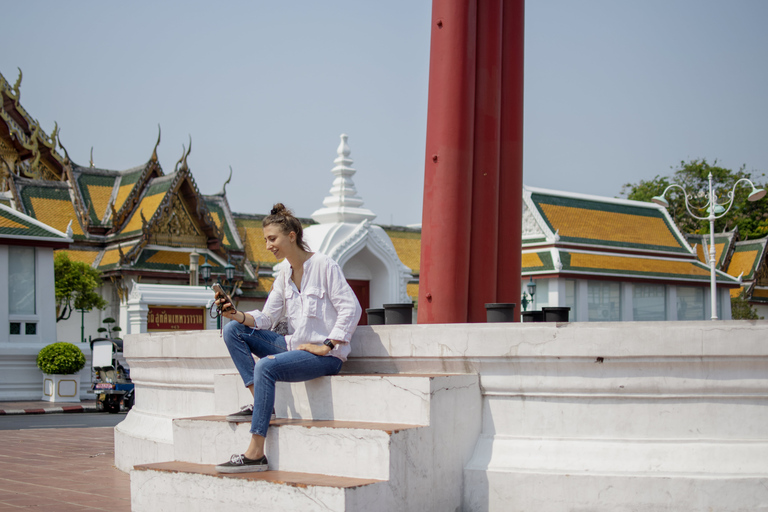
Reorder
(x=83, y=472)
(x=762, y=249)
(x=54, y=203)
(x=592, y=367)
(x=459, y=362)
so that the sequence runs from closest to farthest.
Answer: (x=592, y=367)
(x=459, y=362)
(x=83, y=472)
(x=54, y=203)
(x=762, y=249)

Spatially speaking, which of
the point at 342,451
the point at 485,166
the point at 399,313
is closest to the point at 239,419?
the point at 342,451

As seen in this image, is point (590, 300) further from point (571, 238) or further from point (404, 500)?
point (404, 500)

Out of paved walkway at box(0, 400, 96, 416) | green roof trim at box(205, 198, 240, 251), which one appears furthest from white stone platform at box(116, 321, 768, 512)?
green roof trim at box(205, 198, 240, 251)

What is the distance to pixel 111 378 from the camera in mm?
21297

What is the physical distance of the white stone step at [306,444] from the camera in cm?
451

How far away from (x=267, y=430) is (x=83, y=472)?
10.0ft

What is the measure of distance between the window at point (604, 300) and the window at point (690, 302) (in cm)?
383

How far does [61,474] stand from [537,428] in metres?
4.06

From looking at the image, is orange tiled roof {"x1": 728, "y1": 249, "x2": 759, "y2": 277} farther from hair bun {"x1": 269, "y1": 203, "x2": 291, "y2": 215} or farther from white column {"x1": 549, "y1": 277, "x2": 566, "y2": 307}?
hair bun {"x1": 269, "y1": 203, "x2": 291, "y2": 215}

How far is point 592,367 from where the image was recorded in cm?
489

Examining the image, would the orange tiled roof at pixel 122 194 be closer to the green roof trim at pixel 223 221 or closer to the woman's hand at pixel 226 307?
the green roof trim at pixel 223 221

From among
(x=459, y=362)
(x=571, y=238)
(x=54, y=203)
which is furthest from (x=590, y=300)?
(x=459, y=362)

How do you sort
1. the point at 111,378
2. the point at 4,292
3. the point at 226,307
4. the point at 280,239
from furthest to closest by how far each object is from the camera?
1. the point at 4,292
2. the point at 111,378
3. the point at 280,239
4. the point at 226,307

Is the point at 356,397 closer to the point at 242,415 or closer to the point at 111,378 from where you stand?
the point at 242,415
